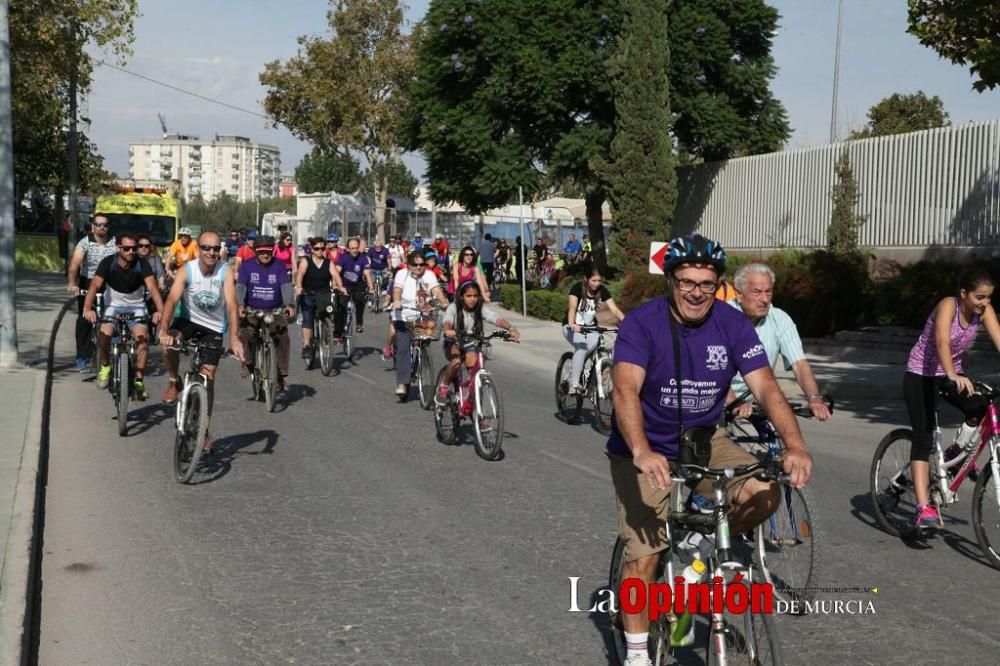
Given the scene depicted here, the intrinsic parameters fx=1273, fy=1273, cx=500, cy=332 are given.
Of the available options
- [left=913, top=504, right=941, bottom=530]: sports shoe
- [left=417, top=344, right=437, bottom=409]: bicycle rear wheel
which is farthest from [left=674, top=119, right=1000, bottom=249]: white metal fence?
[left=913, top=504, right=941, bottom=530]: sports shoe

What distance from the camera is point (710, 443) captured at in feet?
15.4

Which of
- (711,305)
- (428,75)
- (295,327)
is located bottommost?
(295,327)

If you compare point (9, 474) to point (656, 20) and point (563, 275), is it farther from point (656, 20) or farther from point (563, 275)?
point (563, 275)

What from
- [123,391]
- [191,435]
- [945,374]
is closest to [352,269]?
[123,391]

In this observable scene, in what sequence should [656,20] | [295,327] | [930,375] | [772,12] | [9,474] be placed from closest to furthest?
[930,375] < [9,474] < [295,327] < [656,20] < [772,12]

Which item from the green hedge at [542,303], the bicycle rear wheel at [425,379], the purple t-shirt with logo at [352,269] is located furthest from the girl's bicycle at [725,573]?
the green hedge at [542,303]

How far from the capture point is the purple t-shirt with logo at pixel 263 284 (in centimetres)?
1426

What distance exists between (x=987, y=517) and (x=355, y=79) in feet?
165

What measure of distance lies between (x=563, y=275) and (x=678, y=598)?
110 feet

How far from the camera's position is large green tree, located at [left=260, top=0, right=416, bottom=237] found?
180ft

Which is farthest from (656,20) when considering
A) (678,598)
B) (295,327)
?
(678,598)

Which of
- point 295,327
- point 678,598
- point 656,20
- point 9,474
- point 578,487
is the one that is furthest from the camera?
point 656,20

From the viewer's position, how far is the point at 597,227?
38.1 meters

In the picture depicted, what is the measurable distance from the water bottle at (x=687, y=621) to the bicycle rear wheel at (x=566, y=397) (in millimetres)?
8790
